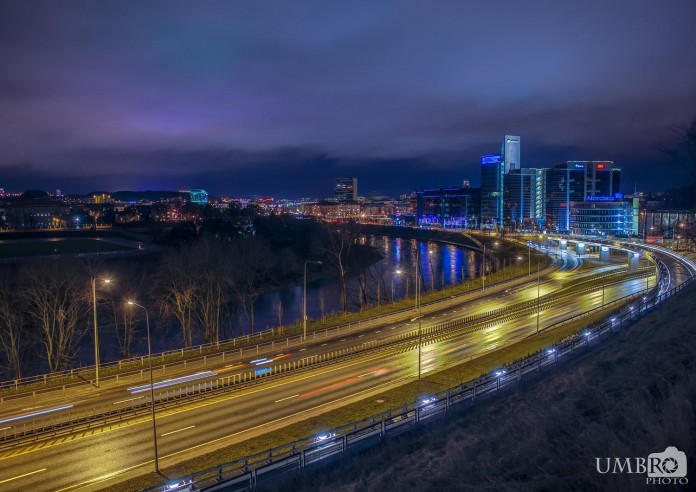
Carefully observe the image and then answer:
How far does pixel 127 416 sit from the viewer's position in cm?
1752

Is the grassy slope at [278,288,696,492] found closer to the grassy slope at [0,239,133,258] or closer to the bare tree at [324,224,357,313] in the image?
the bare tree at [324,224,357,313]

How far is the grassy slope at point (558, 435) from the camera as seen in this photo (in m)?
6.91

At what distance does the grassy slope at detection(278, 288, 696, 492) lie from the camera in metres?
6.91

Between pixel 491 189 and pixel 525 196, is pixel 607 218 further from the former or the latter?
pixel 491 189

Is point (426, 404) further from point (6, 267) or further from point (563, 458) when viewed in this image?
point (6, 267)

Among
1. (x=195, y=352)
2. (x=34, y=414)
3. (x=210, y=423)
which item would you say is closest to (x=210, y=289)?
(x=195, y=352)

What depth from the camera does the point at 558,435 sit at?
869 cm

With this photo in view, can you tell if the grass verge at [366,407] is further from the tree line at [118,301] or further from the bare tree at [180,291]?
the bare tree at [180,291]

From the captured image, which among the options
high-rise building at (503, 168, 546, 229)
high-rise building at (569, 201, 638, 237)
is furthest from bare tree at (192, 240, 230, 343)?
high-rise building at (503, 168, 546, 229)

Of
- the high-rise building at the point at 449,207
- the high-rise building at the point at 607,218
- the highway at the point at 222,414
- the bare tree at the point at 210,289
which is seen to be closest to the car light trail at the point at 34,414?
the highway at the point at 222,414

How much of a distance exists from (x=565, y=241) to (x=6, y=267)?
89.0 meters

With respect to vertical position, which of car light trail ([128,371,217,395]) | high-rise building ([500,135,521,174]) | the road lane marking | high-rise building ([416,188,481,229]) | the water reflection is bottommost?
the water reflection

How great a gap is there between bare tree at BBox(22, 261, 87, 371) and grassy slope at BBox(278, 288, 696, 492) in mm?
23143

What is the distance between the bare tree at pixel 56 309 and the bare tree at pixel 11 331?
970 mm
